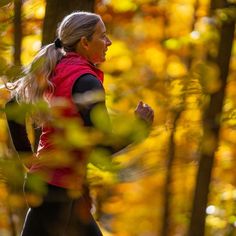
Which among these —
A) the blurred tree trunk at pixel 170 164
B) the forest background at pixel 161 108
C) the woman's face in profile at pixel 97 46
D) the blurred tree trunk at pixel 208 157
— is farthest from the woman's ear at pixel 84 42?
the blurred tree trunk at pixel 208 157

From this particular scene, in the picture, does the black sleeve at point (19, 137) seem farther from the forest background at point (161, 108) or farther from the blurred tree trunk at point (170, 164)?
the blurred tree trunk at point (170, 164)

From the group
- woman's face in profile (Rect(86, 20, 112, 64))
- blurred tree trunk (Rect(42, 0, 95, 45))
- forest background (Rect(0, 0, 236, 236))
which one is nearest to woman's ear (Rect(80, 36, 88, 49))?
woman's face in profile (Rect(86, 20, 112, 64))

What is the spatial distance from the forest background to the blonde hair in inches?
5.4

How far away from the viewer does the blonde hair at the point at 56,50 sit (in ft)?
9.76

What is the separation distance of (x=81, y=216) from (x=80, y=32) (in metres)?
0.83

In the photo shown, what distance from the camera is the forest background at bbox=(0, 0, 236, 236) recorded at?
9.17ft

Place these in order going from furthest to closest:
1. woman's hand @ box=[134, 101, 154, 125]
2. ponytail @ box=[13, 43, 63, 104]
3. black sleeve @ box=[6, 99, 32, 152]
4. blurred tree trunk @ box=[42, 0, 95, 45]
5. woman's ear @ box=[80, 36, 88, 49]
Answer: blurred tree trunk @ box=[42, 0, 95, 45] < black sleeve @ box=[6, 99, 32, 152] < woman's ear @ box=[80, 36, 88, 49] < ponytail @ box=[13, 43, 63, 104] < woman's hand @ box=[134, 101, 154, 125]

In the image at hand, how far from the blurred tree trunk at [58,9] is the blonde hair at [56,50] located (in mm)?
671

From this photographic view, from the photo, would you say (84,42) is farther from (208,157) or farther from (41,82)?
(208,157)

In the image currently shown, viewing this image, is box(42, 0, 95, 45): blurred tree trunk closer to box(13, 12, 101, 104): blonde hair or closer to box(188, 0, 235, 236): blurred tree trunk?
box(13, 12, 101, 104): blonde hair

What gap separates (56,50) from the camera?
312 cm

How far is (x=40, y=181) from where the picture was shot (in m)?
1.39

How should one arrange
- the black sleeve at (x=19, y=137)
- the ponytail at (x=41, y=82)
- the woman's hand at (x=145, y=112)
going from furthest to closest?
the black sleeve at (x=19, y=137)
the ponytail at (x=41, y=82)
the woman's hand at (x=145, y=112)

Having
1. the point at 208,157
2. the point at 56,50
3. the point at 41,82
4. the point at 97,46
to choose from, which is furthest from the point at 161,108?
the point at 41,82
